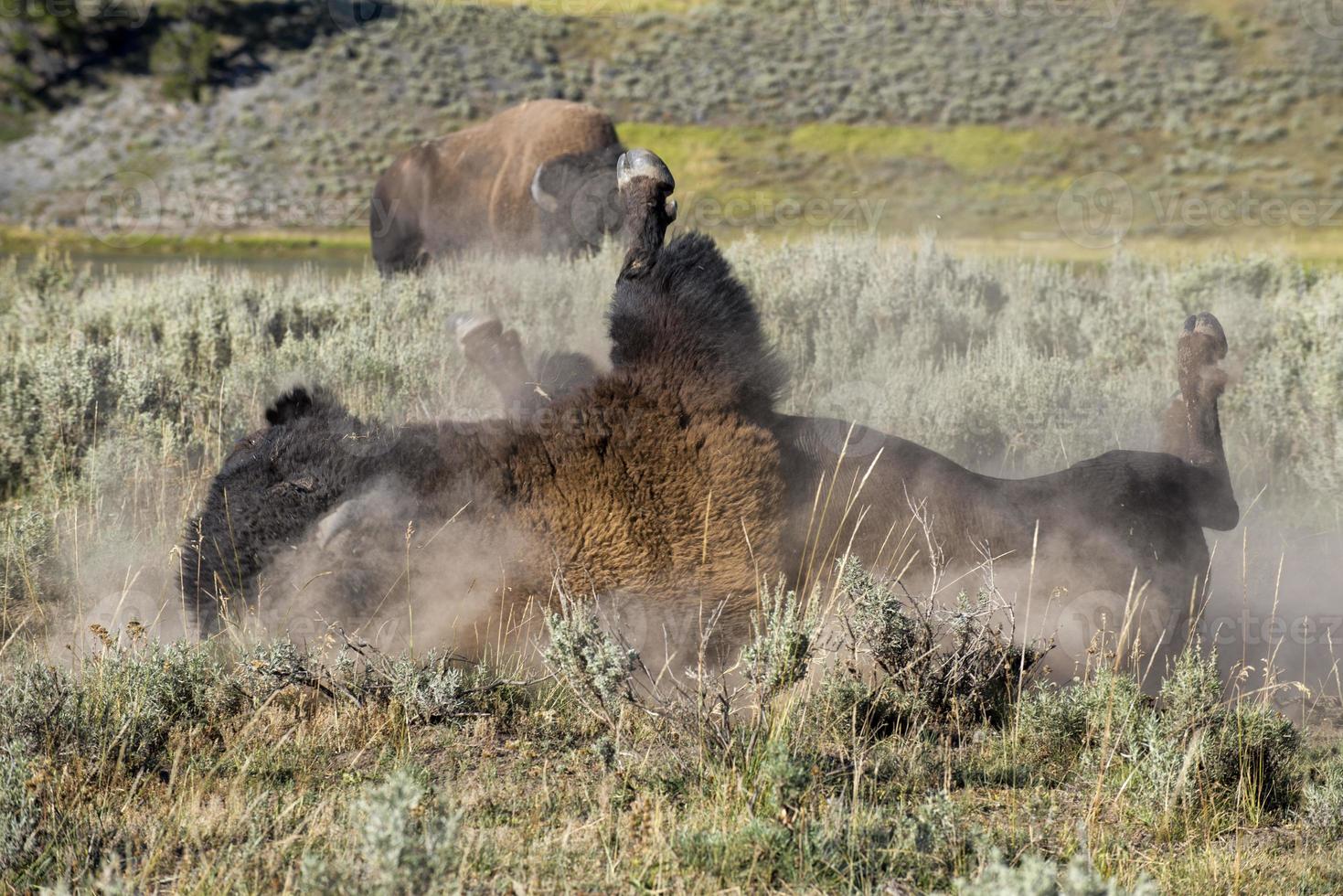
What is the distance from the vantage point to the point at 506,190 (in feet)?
37.8

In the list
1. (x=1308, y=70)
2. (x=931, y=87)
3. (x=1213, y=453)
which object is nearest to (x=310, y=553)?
(x=1213, y=453)

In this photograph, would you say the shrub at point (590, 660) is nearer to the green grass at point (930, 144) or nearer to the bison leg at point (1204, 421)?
the bison leg at point (1204, 421)

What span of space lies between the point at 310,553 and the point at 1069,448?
4.20 meters

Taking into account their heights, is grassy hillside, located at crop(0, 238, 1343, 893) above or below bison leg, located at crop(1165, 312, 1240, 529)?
below

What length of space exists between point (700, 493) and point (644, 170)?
1394 mm

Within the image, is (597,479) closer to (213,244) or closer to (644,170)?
(644,170)

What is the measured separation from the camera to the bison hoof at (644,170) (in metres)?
3.96

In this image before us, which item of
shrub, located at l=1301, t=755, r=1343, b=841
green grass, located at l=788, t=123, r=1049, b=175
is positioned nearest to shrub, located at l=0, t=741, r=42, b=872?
shrub, located at l=1301, t=755, r=1343, b=841

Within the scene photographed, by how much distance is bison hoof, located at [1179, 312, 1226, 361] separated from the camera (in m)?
4.28

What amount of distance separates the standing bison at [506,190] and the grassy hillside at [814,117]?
1355 centimetres

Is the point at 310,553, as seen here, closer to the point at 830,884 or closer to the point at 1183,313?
the point at 830,884

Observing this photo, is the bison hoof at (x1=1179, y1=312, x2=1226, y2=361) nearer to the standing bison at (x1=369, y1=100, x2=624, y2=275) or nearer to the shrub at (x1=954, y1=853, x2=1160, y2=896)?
the shrub at (x1=954, y1=853, x2=1160, y2=896)

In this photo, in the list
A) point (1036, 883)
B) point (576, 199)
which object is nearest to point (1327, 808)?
point (1036, 883)

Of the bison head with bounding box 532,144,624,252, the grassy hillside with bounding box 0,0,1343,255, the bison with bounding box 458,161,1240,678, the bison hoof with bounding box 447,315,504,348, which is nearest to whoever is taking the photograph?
the bison with bounding box 458,161,1240,678
